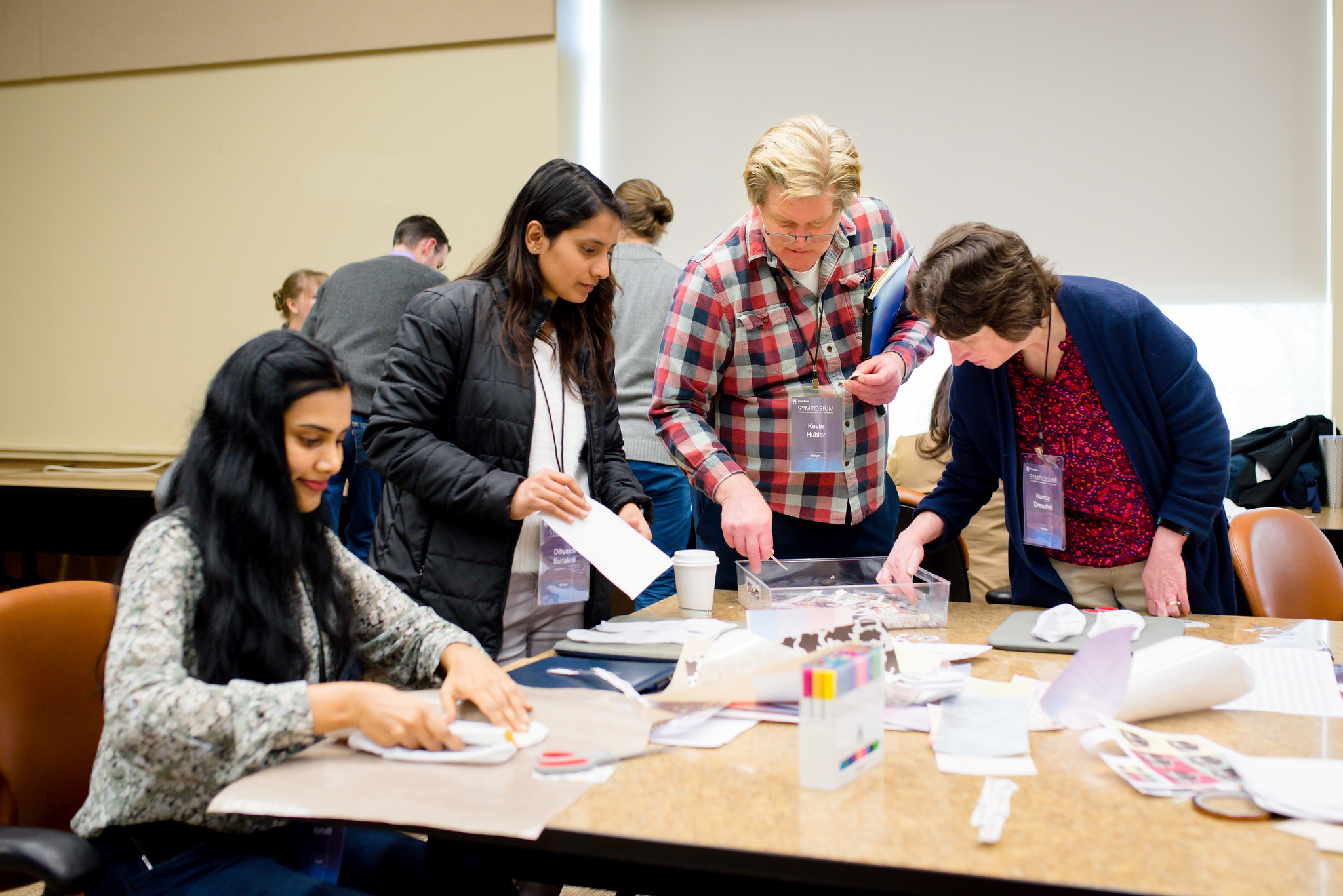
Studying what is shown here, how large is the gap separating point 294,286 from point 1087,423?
338 centimetres

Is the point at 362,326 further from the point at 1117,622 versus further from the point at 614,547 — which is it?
the point at 1117,622

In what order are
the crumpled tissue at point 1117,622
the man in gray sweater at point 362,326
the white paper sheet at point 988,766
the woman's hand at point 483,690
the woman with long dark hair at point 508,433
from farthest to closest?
the man in gray sweater at point 362,326 → the woman with long dark hair at point 508,433 → the crumpled tissue at point 1117,622 → the woman's hand at point 483,690 → the white paper sheet at point 988,766

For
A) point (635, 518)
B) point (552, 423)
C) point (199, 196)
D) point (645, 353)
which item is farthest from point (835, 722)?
point (199, 196)

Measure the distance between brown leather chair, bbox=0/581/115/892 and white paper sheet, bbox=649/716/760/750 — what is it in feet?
2.29

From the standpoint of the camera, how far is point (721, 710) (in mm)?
1183

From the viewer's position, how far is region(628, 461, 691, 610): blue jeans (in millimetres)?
2756

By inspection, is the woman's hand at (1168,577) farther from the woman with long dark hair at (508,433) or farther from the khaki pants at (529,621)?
the khaki pants at (529,621)

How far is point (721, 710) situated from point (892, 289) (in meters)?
1.08

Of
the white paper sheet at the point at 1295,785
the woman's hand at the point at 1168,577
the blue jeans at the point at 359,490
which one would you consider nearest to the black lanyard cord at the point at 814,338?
the woman's hand at the point at 1168,577

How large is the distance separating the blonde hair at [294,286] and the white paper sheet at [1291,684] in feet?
12.2

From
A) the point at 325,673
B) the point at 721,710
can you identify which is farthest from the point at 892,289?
the point at 325,673

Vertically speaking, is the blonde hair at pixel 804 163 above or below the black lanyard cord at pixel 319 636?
above

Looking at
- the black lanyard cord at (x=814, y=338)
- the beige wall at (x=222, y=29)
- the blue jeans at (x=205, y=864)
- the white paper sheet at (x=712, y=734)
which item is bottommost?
the blue jeans at (x=205, y=864)

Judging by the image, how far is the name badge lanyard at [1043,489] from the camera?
1.72 metres
